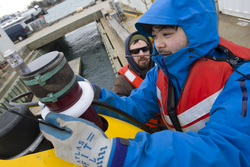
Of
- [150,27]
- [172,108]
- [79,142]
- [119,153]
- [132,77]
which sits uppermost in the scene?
[150,27]

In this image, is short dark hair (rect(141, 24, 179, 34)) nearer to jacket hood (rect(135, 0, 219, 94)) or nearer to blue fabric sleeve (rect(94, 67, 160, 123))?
jacket hood (rect(135, 0, 219, 94))

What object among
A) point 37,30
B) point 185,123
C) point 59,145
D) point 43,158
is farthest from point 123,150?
point 37,30

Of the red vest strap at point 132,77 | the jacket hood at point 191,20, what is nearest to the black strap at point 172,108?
the jacket hood at point 191,20

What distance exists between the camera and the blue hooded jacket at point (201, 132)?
878mm

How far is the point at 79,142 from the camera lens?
878 mm

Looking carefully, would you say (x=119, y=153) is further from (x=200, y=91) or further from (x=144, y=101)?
(x=144, y=101)

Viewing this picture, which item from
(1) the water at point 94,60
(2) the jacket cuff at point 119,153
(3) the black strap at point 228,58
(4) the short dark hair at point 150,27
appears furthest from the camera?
(1) the water at point 94,60

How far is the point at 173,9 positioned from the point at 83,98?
88 centimetres

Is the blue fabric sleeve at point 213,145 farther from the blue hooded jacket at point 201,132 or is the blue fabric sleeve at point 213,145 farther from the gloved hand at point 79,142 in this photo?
the gloved hand at point 79,142

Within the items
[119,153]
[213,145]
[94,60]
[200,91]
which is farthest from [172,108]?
[94,60]

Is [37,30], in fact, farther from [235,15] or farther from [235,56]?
[235,56]

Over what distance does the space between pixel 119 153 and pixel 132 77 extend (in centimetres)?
234

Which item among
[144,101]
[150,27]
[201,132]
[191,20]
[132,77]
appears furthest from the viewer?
[132,77]

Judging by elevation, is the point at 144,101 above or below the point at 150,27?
below
